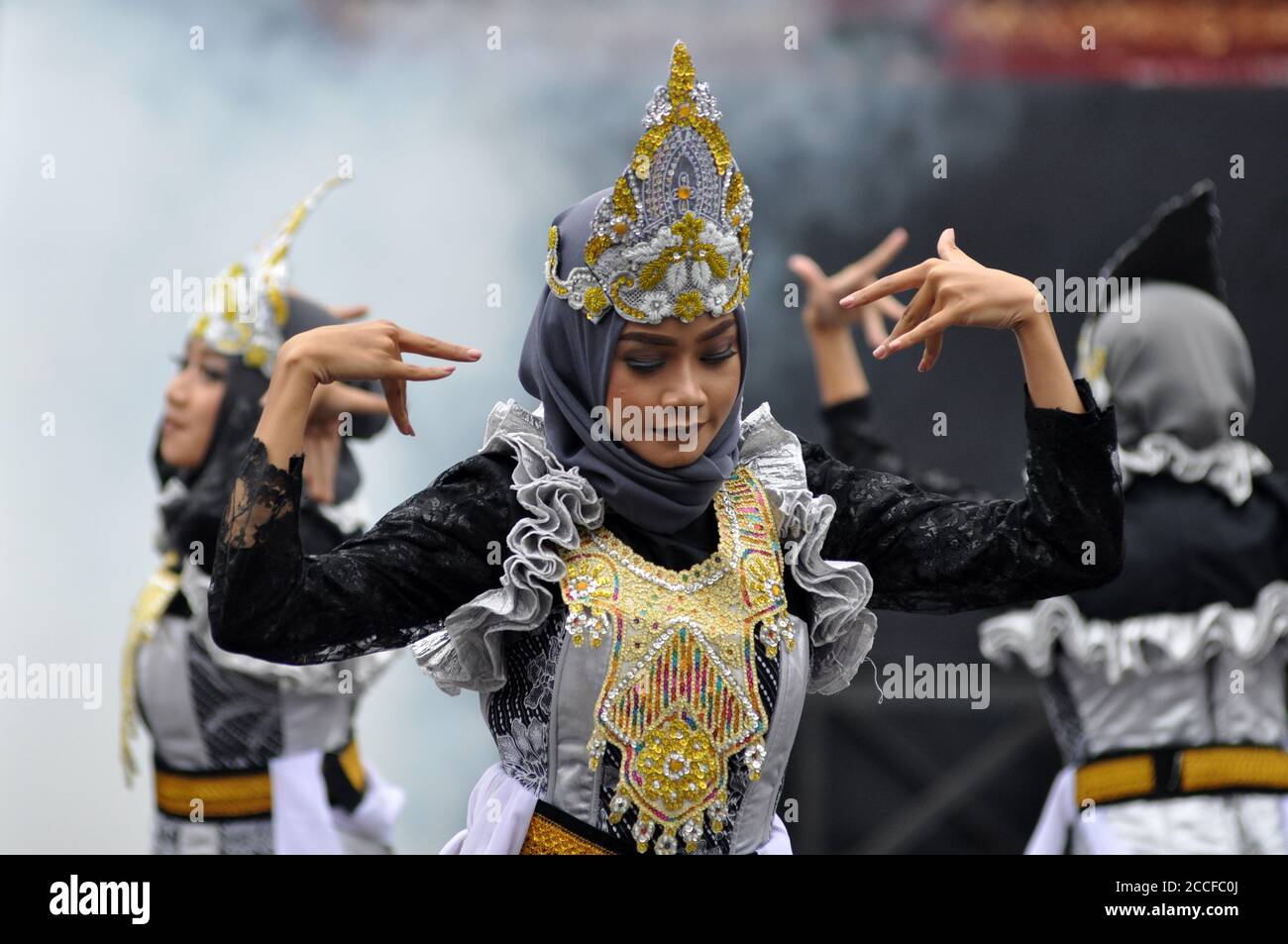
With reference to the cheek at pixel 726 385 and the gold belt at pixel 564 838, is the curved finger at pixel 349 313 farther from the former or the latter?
the gold belt at pixel 564 838

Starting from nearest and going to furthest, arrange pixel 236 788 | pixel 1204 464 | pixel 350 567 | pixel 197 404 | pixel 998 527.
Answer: pixel 350 567, pixel 998 527, pixel 1204 464, pixel 236 788, pixel 197 404

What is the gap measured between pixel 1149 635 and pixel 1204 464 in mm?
404

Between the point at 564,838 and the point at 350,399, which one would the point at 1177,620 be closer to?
the point at 350,399

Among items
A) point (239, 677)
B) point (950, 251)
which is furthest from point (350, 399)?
point (950, 251)

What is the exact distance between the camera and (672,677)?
7.86ft

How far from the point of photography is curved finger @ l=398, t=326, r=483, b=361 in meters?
2.30

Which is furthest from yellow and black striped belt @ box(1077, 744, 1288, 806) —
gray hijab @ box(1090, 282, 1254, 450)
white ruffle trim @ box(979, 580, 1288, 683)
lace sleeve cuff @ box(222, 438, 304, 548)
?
lace sleeve cuff @ box(222, 438, 304, 548)

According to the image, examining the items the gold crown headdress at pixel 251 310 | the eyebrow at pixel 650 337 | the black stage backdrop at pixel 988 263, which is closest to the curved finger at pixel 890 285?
the eyebrow at pixel 650 337

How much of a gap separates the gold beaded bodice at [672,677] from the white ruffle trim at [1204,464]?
2213 millimetres

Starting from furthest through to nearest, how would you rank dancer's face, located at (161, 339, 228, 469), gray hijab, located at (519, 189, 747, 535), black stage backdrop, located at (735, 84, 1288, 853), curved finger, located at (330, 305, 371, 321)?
1. black stage backdrop, located at (735, 84, 1288, 853)
2. dancer's face, located at (161, 339, 228, 469)
3. curved finger, located at (330, 305, 371, 321)
4. gray hijab, located at (519, 189, 747, 535)

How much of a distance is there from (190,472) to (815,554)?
8.88 feet

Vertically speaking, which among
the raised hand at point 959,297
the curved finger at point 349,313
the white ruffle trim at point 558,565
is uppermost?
the curved finger at point 349,313

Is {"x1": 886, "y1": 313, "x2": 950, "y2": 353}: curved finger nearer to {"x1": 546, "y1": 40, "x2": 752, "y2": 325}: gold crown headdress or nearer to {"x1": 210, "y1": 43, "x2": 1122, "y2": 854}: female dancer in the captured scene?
{"x1": 210, "y1": 43, "x2": 1122, "y2": 854}: female dancer

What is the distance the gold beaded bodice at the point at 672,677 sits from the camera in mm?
2383
